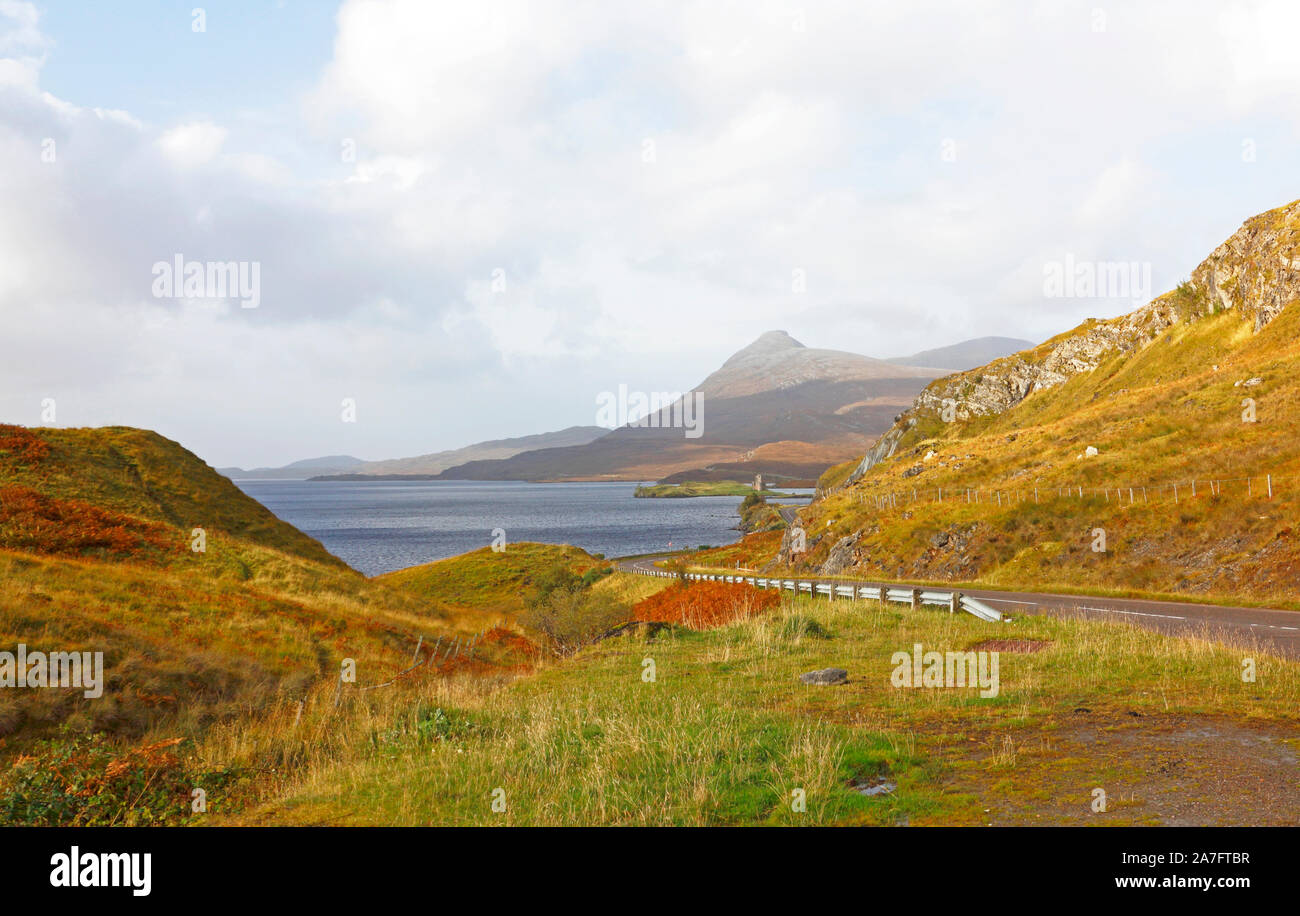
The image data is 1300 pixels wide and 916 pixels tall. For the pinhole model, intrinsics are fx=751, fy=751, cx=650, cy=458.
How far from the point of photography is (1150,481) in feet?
A: 135

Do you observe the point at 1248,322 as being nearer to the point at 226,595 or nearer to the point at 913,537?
the point at 913,537

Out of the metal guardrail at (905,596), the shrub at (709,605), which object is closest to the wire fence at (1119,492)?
the metal guardrail at (905,596)

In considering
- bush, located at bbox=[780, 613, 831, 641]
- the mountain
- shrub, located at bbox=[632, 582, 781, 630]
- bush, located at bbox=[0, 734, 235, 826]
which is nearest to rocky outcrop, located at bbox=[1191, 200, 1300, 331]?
the mountain

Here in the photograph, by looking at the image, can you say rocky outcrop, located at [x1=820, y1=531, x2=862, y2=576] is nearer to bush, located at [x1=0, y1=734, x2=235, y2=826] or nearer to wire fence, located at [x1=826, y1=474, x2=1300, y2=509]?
wire fence, located at [x1=826, y1=474, x2=1300, y2=509]

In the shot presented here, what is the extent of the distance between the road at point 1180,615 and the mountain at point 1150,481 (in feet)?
8.45

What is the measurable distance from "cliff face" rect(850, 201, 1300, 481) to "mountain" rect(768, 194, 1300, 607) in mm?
315

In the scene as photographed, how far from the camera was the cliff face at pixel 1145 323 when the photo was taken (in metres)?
73.2

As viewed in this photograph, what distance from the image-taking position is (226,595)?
92.0 feet

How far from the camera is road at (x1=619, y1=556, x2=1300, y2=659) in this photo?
54.4ft

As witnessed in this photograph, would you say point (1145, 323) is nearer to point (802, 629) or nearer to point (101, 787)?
point (802, 629)

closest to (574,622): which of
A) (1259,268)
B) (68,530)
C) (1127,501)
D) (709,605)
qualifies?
(709,605)

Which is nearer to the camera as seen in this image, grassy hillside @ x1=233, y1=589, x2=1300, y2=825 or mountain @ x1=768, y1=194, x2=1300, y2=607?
grassy hillside @ x1=233, y1=589, x2=1300, y2=825

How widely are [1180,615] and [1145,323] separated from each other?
93.3 m
